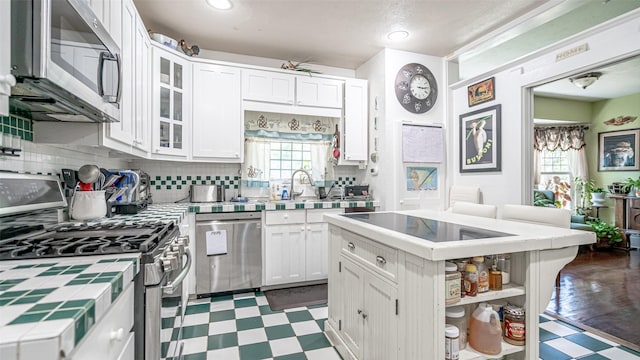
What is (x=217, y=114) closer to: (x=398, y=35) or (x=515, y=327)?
(x=398, y=35)

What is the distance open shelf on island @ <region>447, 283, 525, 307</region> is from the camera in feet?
4.01

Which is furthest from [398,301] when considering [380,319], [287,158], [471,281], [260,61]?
[260,61]

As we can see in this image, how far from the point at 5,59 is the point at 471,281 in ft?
5.74

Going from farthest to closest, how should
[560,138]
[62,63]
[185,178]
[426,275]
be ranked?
[560,138] < [185,178] < [426,275] < [62,63]

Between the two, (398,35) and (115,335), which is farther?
(398,35)

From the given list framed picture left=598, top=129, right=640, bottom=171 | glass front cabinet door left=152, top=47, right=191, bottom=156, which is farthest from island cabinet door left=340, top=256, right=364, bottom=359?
framed picture left=598, top=129, right=640, bottom=171

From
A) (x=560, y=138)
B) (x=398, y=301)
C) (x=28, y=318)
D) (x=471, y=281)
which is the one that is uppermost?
(x=560, y=138)

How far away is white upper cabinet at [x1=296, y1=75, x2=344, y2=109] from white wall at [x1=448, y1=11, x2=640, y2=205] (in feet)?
4.68

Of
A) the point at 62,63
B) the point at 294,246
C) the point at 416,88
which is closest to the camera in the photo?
the point at 62,63

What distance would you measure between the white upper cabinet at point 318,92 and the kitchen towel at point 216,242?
1660 mm

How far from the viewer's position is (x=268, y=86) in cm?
327

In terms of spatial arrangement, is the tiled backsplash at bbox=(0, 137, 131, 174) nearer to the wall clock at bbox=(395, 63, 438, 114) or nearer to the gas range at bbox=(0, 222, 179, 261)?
the gas range at bbox=(0, 222, 179, 261)

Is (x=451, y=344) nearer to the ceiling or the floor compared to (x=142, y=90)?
nearer to the floor

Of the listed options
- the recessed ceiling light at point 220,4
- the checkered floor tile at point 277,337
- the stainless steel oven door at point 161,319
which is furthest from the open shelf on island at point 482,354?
the recessed ceiling light at point 220,4
